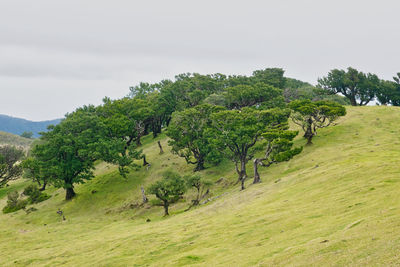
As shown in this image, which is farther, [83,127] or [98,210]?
[83,127]

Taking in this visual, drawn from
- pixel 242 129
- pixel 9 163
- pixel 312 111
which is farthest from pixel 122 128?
pixel 312 111

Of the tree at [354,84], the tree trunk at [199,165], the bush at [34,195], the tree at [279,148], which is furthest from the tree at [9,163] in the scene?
the tree at [354,84]

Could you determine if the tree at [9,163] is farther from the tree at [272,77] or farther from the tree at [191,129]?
the tree at [272,77]

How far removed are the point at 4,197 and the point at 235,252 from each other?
83012 millimetres

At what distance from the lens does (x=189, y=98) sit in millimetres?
102875

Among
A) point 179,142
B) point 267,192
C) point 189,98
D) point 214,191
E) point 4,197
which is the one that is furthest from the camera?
point 189,98

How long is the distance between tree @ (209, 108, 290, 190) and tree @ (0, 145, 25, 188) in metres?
65.2

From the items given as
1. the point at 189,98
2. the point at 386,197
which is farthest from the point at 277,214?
the point at 189,98

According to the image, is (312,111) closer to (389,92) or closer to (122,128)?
(122,128)

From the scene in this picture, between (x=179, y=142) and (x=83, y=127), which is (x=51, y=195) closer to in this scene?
(x=83, y=127)

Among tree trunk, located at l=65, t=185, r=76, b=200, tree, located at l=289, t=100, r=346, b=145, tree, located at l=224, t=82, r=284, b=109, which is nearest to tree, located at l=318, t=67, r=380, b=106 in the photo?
tree, located at l=224, t=82, r=284, b=109

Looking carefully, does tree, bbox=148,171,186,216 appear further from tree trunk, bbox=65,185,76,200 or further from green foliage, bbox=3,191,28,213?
green foliage, bbox=3,191,28,213

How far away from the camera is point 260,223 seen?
2773 cm

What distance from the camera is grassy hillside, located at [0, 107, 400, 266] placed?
17.4 metres
